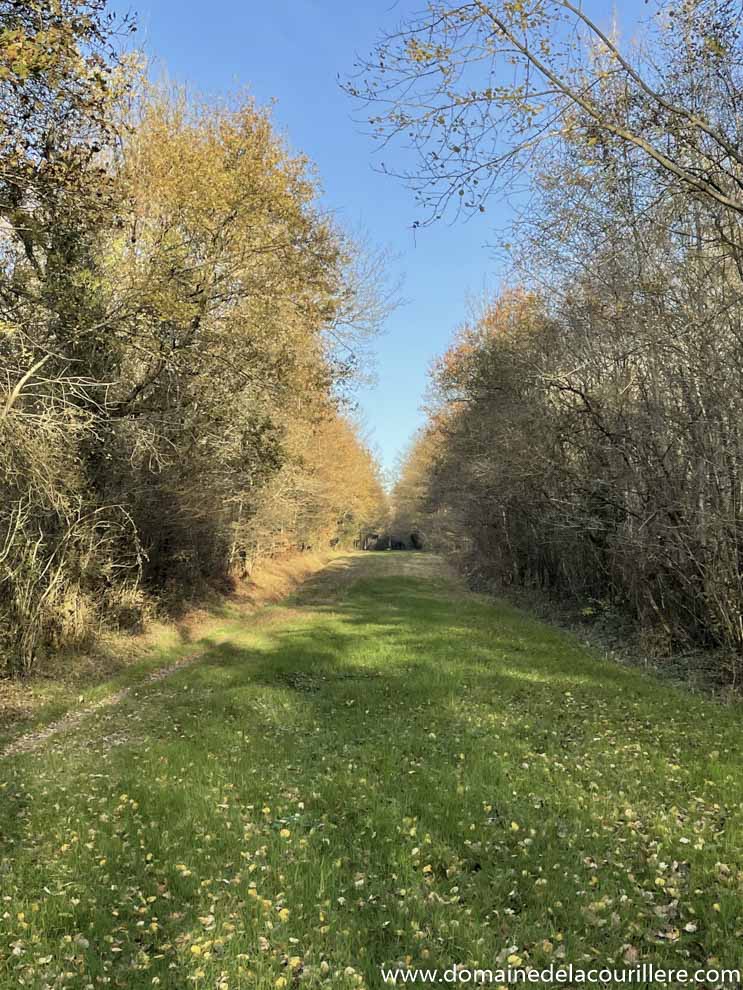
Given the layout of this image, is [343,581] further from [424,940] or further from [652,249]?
[424,940]

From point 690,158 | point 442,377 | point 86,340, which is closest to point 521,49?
point 690,158

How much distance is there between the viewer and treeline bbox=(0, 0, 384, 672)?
8.83 m

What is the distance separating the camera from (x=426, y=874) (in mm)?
5113

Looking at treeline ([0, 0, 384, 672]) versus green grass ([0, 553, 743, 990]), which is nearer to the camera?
green grass ([0, 553, 743, 990])

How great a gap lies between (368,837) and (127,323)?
1041 cm

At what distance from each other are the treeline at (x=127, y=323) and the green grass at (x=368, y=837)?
4.67 metres

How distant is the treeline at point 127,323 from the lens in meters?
8.83

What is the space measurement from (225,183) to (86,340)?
533cm

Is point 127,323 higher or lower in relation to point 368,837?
higher

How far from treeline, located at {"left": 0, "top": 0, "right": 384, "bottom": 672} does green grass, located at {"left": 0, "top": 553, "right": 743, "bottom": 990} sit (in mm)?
4666

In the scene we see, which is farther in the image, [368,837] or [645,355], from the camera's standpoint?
[645,355]

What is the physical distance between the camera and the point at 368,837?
5773mm

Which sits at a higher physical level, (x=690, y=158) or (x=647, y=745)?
(x=690, y=158)

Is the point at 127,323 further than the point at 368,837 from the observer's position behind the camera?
Yes
